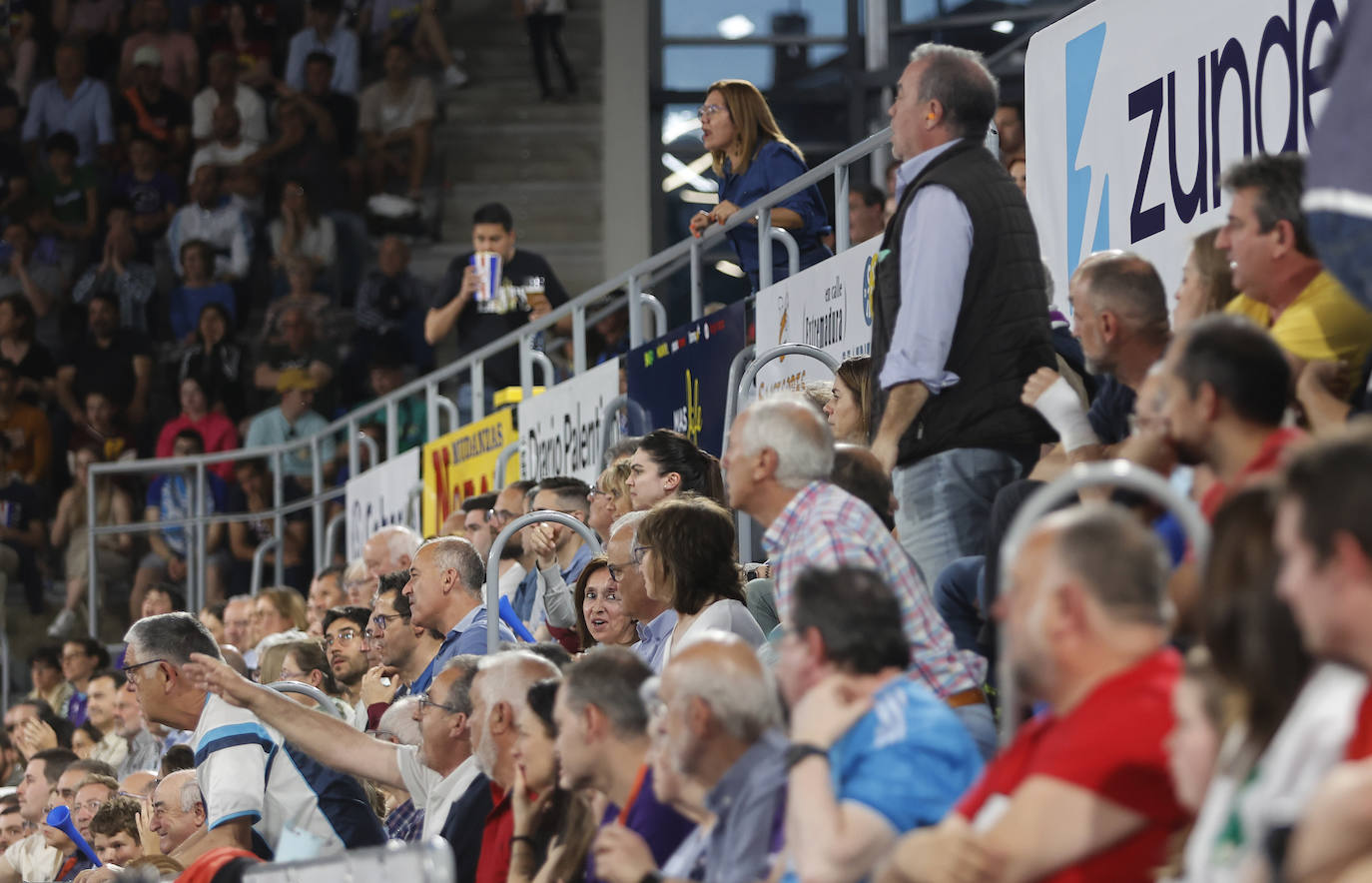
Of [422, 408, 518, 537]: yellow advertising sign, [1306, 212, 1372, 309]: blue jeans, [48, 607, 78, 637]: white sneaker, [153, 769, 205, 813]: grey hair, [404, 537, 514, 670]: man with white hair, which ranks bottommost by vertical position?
[48, 607, 78, 637]: white sneaker

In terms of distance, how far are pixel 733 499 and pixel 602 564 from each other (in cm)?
170

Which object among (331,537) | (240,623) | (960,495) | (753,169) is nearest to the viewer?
(960,495)

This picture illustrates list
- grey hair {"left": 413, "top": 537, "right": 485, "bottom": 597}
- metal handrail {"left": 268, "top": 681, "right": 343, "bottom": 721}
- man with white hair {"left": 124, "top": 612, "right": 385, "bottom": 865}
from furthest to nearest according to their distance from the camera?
grey hair {"left": 413, "top": 537, "right": 485, "bottom": 597}, metal handrail {"left": 268, "top": 681, "right": 343, "bottom": 721}, man with white hair {"left": 124, "top": 612, "right": 385, "bottom": 865}

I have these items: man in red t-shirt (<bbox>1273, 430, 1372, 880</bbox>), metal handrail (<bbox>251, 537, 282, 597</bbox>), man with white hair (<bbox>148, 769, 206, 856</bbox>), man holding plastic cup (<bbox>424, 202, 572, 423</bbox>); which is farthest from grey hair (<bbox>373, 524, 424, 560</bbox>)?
man in red t-shirt (<bbox>1273, 430, 1372, 880</bbox>)

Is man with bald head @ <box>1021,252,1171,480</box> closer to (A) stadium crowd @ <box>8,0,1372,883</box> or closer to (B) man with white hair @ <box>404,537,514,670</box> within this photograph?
(A) stadium crowd @ <box>8,0,1372,883</box>

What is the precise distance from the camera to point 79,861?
7602mm

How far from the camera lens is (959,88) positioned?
4.91m

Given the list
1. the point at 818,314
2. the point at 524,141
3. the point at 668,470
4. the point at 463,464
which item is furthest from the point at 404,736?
the point at 524,141

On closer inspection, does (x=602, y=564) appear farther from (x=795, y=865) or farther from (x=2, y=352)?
(x=2, y=352)

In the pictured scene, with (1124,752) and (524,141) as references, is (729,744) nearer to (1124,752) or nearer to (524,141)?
(1124,752)

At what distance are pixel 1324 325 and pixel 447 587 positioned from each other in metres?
3.43

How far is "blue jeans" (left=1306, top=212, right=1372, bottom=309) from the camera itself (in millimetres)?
3316

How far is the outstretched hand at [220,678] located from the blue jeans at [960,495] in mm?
1845

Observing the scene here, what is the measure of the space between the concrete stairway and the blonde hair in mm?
8603
